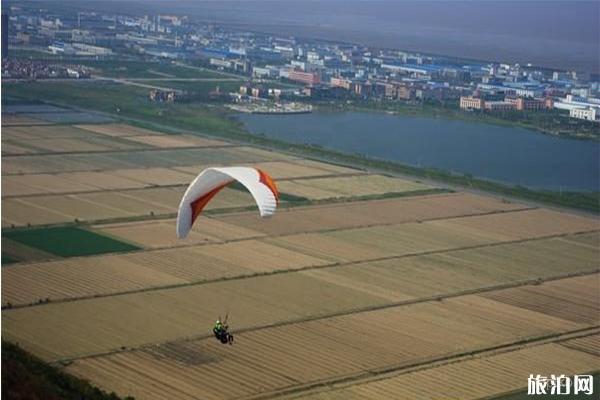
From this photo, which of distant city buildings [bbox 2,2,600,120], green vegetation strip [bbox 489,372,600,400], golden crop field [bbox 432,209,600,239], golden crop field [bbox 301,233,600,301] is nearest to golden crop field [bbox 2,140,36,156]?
golden crop field [bbox 432,209,600,239]

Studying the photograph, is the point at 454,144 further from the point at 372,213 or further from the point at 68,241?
the point at 68,241

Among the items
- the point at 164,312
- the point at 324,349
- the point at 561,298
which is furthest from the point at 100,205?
the point at 324,349

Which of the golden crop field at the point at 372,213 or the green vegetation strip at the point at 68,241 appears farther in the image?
the golden crop field at the point at 372,213

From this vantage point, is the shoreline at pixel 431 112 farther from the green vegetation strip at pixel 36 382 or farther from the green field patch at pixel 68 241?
the green vegetation strip at pixel 36 382

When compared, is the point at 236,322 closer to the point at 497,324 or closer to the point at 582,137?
the point at 497,324

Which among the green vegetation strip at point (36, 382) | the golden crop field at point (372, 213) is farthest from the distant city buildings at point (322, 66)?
the green vegetation strip at point (36, 382)

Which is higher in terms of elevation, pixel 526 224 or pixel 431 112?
pixel 526 224
